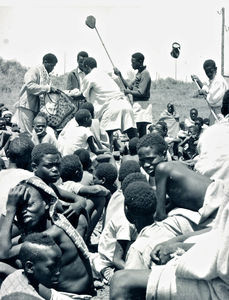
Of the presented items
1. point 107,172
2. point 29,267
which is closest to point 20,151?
point 29,267

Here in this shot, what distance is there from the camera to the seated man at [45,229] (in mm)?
4730

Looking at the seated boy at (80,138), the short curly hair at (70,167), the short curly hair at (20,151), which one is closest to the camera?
the short curly hair at (20,151)

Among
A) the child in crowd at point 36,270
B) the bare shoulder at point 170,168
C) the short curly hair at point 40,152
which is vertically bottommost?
the child in crowd at point 36,270

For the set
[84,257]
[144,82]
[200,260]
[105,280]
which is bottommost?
[105,280]

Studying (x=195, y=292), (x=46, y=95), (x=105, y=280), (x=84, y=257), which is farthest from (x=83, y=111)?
(x=195, y=292)

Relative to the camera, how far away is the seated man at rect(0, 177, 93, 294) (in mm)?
4730

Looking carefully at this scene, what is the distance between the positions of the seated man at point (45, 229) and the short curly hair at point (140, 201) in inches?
19.1

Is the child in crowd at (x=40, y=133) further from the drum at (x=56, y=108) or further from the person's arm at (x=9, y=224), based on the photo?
the person's arm at (x=9, y=224)

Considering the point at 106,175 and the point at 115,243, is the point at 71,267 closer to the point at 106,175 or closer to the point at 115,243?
the point at 115,243

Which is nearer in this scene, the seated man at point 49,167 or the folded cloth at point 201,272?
the folded cloth at point 201,272

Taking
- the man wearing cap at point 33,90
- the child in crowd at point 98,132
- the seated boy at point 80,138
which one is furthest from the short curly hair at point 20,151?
the man wearing cap at point 33,90

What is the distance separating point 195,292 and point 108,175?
376 cm

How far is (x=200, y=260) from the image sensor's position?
11.6 ft

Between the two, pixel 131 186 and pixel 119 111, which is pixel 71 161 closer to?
pixel 131 186
